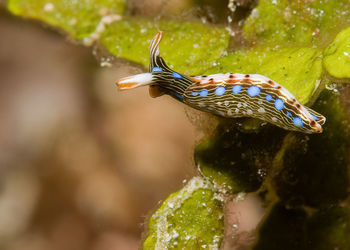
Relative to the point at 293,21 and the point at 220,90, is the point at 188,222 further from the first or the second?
the point at 293,21

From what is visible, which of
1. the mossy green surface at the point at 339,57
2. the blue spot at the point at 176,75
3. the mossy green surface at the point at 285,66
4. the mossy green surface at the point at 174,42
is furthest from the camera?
the mossy green surface at the point at 174,42

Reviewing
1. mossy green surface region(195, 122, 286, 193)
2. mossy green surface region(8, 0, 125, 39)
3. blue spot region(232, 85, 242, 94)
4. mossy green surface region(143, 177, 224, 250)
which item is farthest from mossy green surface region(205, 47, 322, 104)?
mossy green surface region(8, 0, 125, 39)

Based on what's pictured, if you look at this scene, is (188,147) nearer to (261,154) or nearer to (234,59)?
(261,154)

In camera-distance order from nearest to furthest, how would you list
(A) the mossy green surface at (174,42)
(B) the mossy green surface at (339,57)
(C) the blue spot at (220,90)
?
(B) the mossy green surface at (339,57) < (C) the blue spot at (220,90) < (A) the mossy green surface at (174,42)

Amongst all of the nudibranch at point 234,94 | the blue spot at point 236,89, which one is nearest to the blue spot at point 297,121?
the nudibranch at point 234,94

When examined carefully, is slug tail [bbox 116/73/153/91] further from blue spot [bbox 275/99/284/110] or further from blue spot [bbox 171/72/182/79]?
blue spot [bbox 275/99/284/110]

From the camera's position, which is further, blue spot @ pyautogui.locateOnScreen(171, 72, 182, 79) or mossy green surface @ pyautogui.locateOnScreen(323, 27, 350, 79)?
blue spot @ pyautogui.locateOnScreen(171, 72, 182, 79)

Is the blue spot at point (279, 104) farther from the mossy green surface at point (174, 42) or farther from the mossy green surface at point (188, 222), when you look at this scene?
the mossy green surface at point (188, 222)

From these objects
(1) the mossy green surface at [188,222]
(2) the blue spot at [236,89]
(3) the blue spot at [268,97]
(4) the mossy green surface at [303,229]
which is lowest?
(4) the mossy green surface at [303,229]
